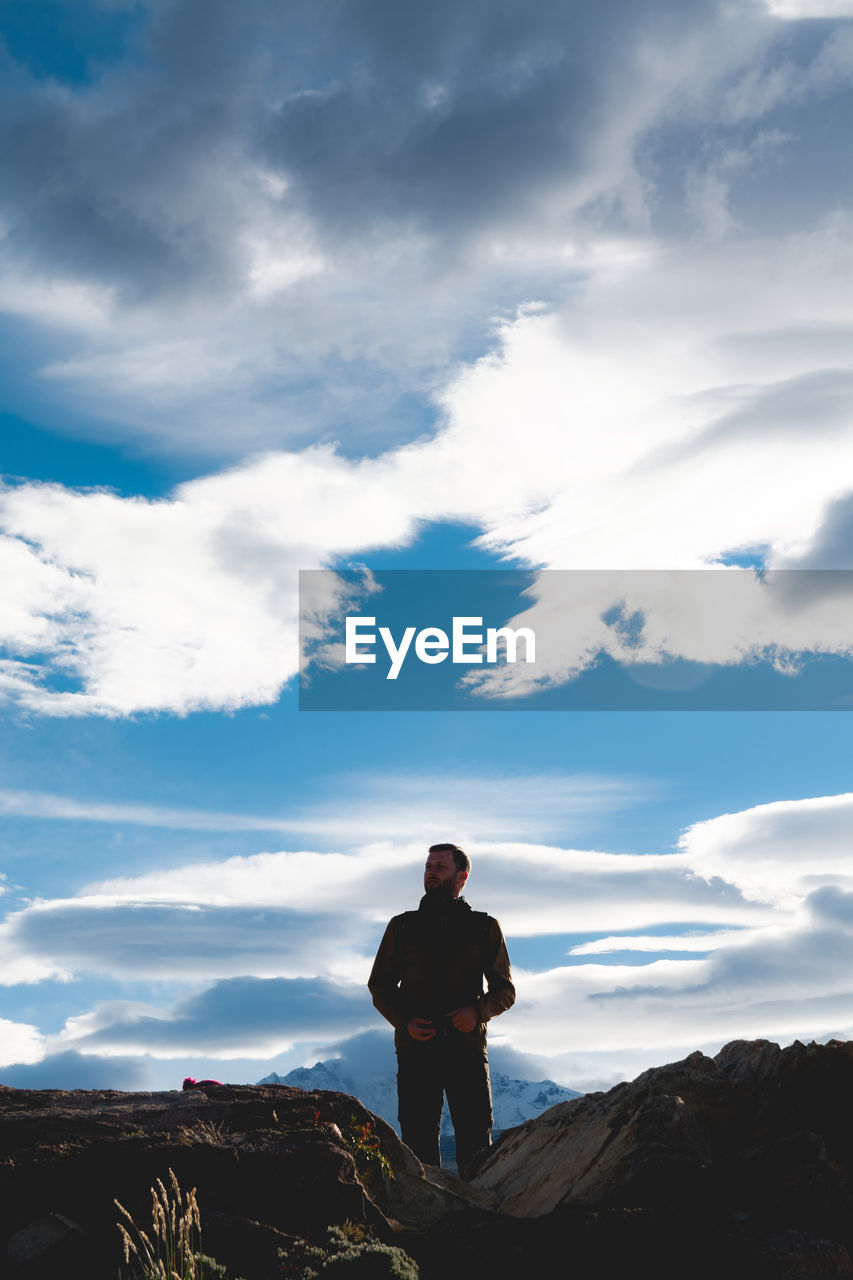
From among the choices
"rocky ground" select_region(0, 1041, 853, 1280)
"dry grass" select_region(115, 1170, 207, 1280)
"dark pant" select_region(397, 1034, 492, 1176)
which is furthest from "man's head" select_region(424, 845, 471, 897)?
"dry grass" select_region(115, 1170, 207, 1280)

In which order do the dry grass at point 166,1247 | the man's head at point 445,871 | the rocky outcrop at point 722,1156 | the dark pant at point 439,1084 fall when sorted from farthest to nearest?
the man's head at point 445,871, the dark pant at point 439,1084, the rocky outcrop at point 722,1156, the dry grass at point 166,1247

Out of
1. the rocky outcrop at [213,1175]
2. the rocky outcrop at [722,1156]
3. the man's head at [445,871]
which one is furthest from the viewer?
the man's head at [445,871]

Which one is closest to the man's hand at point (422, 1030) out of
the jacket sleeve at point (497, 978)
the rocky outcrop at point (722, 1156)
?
the jacket sleeve at point (497, 978)

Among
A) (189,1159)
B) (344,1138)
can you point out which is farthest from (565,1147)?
(189,1159)

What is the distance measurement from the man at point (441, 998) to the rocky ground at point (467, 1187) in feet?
3.49

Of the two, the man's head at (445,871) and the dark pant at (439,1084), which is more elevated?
the man's head at (445,871)

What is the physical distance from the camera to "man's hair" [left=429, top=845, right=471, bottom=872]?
1218 centimetres

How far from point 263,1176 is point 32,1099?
3042 mm

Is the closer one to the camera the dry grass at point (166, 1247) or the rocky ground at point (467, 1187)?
the dry grass at point (166, 1247)

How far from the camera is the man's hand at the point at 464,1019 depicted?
11.5 metres

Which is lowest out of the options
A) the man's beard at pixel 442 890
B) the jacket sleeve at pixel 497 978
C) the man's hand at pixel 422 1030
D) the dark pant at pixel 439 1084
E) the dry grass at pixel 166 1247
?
the dry grass at pixel 166 1247

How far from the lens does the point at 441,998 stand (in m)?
11.8

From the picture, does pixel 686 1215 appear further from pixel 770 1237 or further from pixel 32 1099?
pixel 32 1099

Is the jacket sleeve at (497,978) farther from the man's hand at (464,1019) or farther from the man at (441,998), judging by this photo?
the man's hand at (464,1019)
